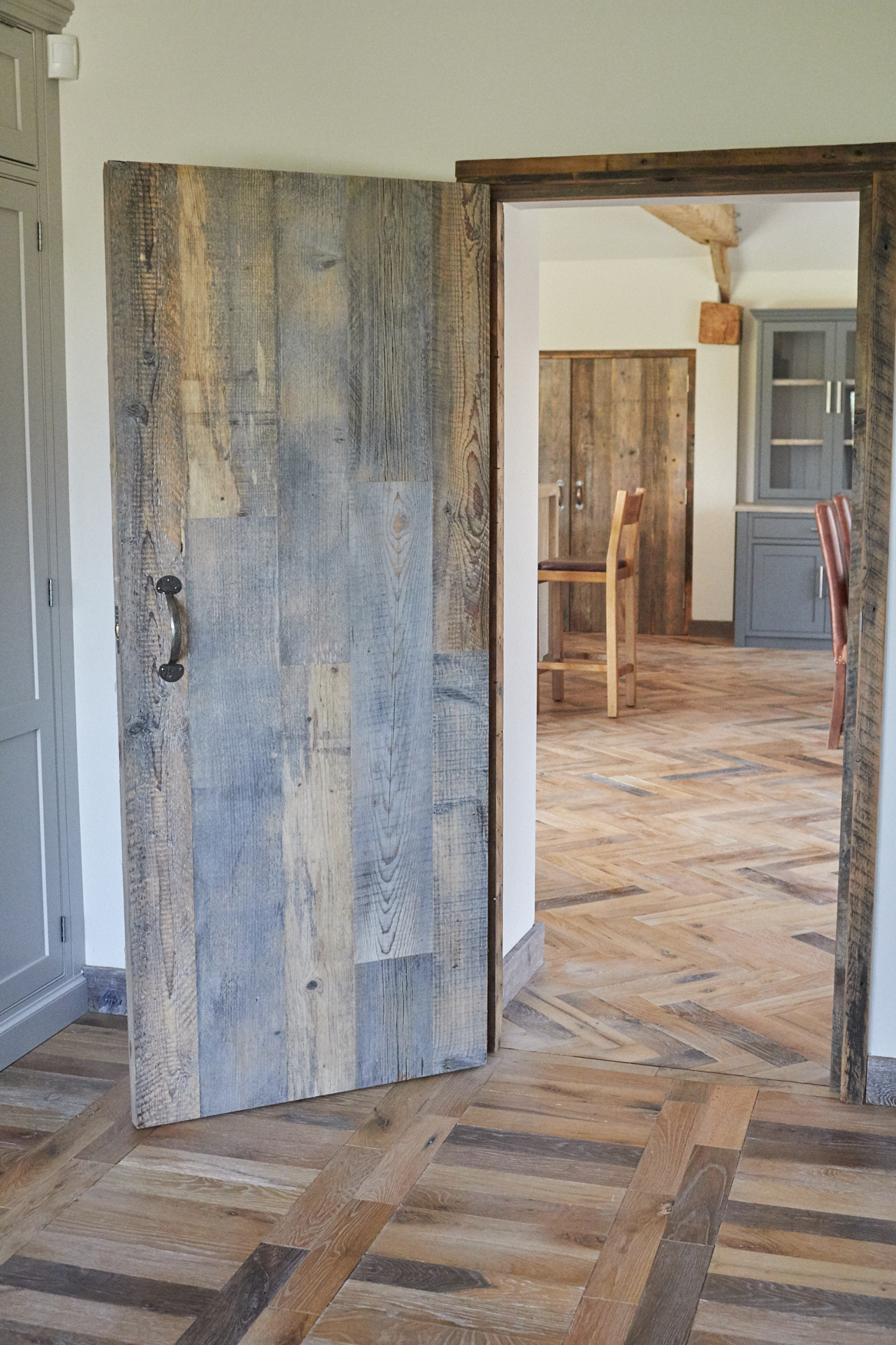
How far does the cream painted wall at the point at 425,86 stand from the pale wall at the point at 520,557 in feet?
1.27

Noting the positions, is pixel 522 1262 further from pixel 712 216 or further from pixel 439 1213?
pixel 712 216

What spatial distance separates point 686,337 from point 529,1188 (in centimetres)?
808

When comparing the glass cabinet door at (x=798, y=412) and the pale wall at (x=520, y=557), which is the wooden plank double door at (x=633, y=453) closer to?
the glass cabinet door at (x=798, y=412)

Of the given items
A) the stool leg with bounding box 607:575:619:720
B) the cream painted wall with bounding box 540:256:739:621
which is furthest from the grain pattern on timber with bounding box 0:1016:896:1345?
the cream painted wall with bounding box 540:256:739:621

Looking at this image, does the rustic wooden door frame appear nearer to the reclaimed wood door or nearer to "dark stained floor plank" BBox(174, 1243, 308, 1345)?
the reclaimed wood door

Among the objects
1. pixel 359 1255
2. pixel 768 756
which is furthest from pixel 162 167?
pixel 768 756

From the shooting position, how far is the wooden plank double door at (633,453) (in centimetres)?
974

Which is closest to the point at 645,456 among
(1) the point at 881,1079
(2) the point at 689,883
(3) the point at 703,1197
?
(2) the point at 689,883

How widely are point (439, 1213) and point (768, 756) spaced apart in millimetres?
4117

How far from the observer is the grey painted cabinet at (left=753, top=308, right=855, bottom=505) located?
30.1ft

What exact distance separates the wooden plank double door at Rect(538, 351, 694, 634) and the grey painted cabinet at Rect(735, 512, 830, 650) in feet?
2.00

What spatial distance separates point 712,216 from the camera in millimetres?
7883

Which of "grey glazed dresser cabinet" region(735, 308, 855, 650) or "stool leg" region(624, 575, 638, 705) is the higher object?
"grey glazed dresser cabinet" region(735, 308, 855, 650)

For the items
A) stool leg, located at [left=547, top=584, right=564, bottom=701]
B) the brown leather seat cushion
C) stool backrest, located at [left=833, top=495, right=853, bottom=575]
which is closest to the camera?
stool backrest, located at [left=833, top=495, right=853, bottom=575]
